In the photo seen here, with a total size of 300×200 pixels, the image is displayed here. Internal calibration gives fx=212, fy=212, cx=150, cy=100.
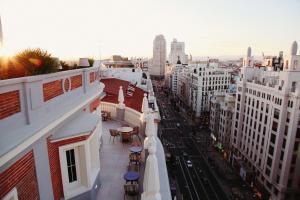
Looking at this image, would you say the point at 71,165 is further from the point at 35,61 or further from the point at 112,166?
the point at 35,61

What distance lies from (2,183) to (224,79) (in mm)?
80952

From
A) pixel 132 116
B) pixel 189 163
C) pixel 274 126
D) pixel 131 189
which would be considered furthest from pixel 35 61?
pixel 189 163

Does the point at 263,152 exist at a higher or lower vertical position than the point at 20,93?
lower

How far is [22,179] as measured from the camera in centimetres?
456

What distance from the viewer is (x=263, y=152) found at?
38.9 metres

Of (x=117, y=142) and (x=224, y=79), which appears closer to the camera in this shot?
(x=117, y=142)

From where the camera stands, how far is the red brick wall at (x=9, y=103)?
395 centimetres

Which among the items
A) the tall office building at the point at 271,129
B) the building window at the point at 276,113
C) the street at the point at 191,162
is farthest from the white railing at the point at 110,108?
the building window at the point at 276,113

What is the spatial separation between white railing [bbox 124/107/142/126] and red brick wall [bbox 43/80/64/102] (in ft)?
25.9

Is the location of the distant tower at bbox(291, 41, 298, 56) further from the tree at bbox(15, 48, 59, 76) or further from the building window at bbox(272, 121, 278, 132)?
the tree at bbox(15, 48, 59, 76)

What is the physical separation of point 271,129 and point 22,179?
4009 cm

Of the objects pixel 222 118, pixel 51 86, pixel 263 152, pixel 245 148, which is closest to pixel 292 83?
pixel 263 152

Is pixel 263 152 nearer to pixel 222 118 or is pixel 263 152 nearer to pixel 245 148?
pixel 245 148

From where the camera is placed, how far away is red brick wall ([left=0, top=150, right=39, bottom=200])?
4051 mm
